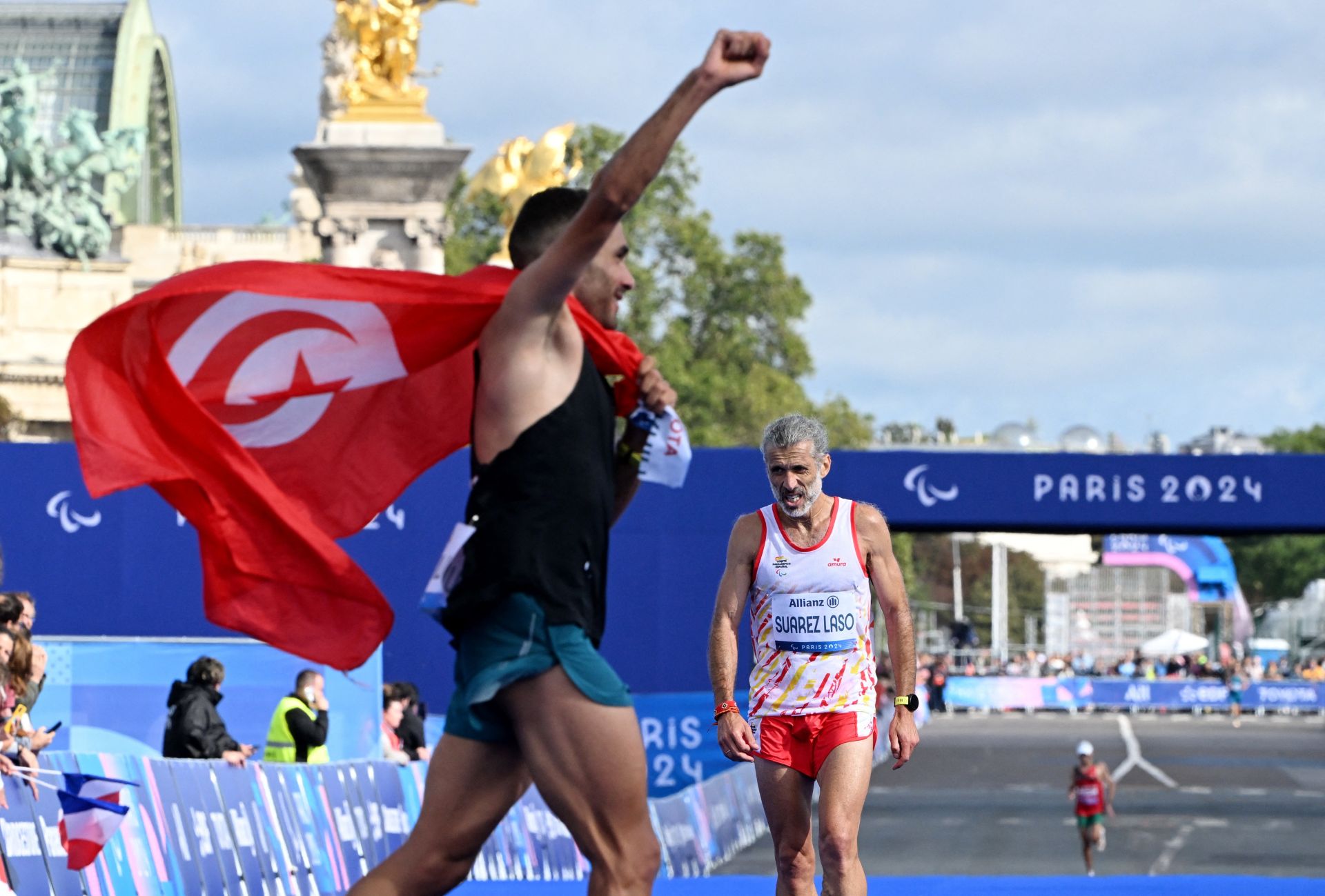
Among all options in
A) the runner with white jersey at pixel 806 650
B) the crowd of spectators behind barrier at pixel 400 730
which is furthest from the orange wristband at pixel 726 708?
the crowd of spectators behind barrier at pixel 400 730

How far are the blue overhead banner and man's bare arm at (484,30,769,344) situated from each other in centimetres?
1791

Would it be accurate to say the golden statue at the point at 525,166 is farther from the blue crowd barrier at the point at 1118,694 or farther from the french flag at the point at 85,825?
the blue crowd barrier at the point at 1118,694

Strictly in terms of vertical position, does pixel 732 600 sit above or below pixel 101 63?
below

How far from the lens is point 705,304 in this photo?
70688 mm

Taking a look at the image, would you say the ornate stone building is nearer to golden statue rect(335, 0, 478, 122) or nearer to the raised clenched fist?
golden statue rect(335, 0, 478, 122)

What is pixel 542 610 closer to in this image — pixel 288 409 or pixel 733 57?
pixel 288 409

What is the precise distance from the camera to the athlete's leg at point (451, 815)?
534 cm

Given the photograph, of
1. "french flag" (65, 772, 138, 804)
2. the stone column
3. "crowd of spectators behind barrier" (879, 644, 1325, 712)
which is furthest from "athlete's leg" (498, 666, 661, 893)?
"crowd of spectators behind barrier" (879, 644, 1325, 712)

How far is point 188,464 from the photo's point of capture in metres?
5.87

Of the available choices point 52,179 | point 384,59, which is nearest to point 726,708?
point 384,59

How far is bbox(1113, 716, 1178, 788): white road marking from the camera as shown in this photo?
33938mm

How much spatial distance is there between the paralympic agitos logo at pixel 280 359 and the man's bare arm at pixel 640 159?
0.85m

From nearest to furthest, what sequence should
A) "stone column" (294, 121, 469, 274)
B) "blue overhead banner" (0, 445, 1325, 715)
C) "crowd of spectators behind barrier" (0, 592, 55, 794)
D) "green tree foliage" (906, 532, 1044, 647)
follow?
1. "crowd of spectators behind barrier" (0, 592, 55, 794)
2. "blue overhead banner" (0, 445, 1325, 715)
3. "stone column" (294, 121, 469, 274)
4. "green tree foliage" (906, 532, 1044, 647)

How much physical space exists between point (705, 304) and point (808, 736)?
206 feet
